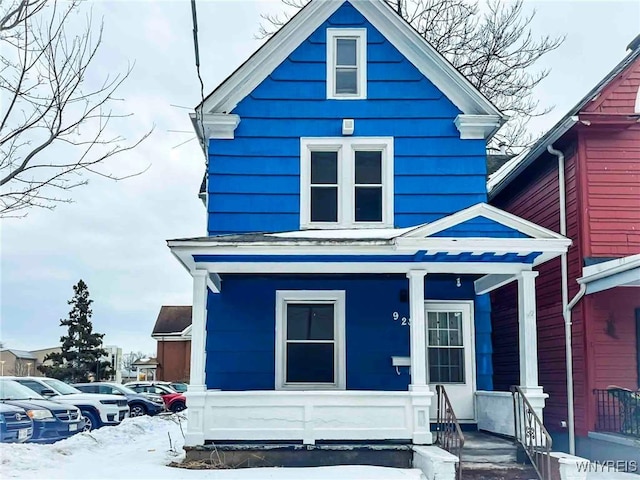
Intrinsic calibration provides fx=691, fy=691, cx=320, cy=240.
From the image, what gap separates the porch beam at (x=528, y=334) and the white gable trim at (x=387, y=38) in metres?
3.06

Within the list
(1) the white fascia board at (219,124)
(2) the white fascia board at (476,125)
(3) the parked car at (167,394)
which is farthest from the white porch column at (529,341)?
(3) the parked car at (167,394)

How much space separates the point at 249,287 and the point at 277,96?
3122 millimetres

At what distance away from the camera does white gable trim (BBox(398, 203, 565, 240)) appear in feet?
28.8

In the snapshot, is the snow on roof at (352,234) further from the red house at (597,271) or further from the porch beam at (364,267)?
the red house at (597,271)

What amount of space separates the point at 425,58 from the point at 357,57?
43.7 inches

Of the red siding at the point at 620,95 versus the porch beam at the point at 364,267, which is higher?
the red siding at the point at 620,95

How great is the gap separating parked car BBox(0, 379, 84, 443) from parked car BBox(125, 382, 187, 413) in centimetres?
869

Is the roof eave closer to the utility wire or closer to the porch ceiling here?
the porch ceiling

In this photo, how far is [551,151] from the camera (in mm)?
11883

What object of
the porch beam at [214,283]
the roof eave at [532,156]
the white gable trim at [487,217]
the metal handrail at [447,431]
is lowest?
the metal handrail at [447,431]

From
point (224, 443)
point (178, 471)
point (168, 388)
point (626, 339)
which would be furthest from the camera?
point (168, 388)

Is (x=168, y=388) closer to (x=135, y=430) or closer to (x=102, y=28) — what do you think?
(x=135, y=430)

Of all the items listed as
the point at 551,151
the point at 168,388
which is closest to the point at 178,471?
the point at 551,151

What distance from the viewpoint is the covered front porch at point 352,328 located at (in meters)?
8.95
